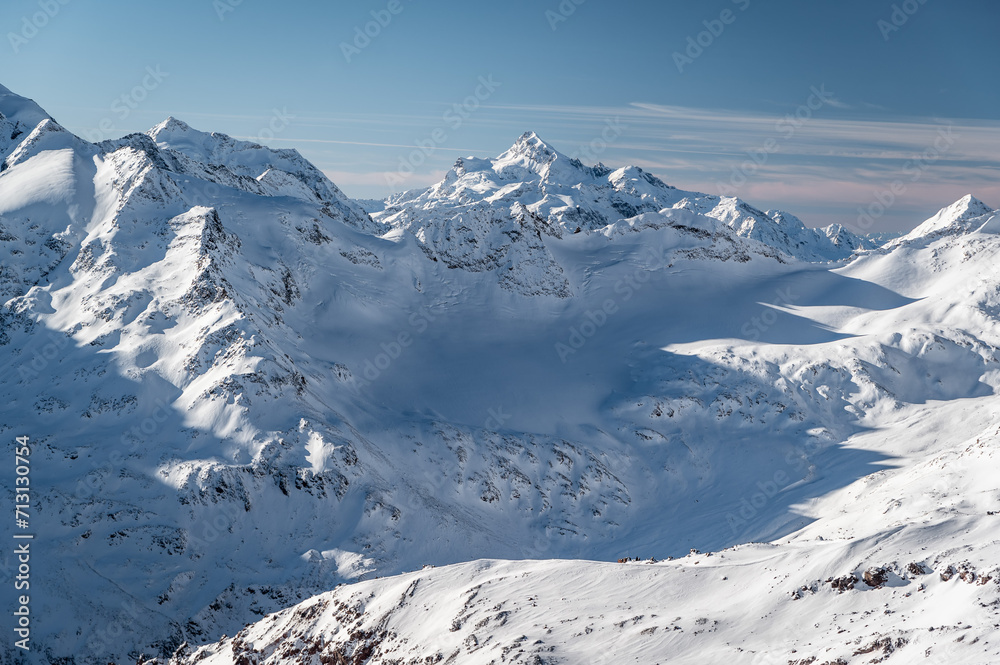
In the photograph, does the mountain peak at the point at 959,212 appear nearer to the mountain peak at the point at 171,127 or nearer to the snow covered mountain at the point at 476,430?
the snow covered mountain at the point at 476,430

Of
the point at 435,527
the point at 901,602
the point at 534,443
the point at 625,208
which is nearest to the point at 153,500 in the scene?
the point at 435,527

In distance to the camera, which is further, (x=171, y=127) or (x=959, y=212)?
(x=959, y=212)

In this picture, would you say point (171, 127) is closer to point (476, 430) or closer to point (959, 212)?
point (476, 430)

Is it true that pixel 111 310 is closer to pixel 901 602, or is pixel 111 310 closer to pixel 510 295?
pixel 510 295

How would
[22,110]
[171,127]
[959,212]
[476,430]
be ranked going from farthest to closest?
[959,212], [171,127], [22,110], [476,430]

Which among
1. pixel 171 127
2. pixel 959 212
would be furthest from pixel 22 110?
pixel 959 212

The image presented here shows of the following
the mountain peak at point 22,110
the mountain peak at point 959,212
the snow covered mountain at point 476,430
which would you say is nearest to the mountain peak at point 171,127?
the mountain peak at point 22,110

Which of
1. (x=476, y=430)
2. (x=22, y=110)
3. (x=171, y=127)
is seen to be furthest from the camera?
(x=171, y=127)

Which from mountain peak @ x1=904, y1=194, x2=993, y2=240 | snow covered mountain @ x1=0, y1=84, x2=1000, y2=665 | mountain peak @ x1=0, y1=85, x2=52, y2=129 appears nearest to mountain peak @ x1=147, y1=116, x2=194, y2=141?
mountain peak @ x1=0, y1=85, x2=52, y2=129
